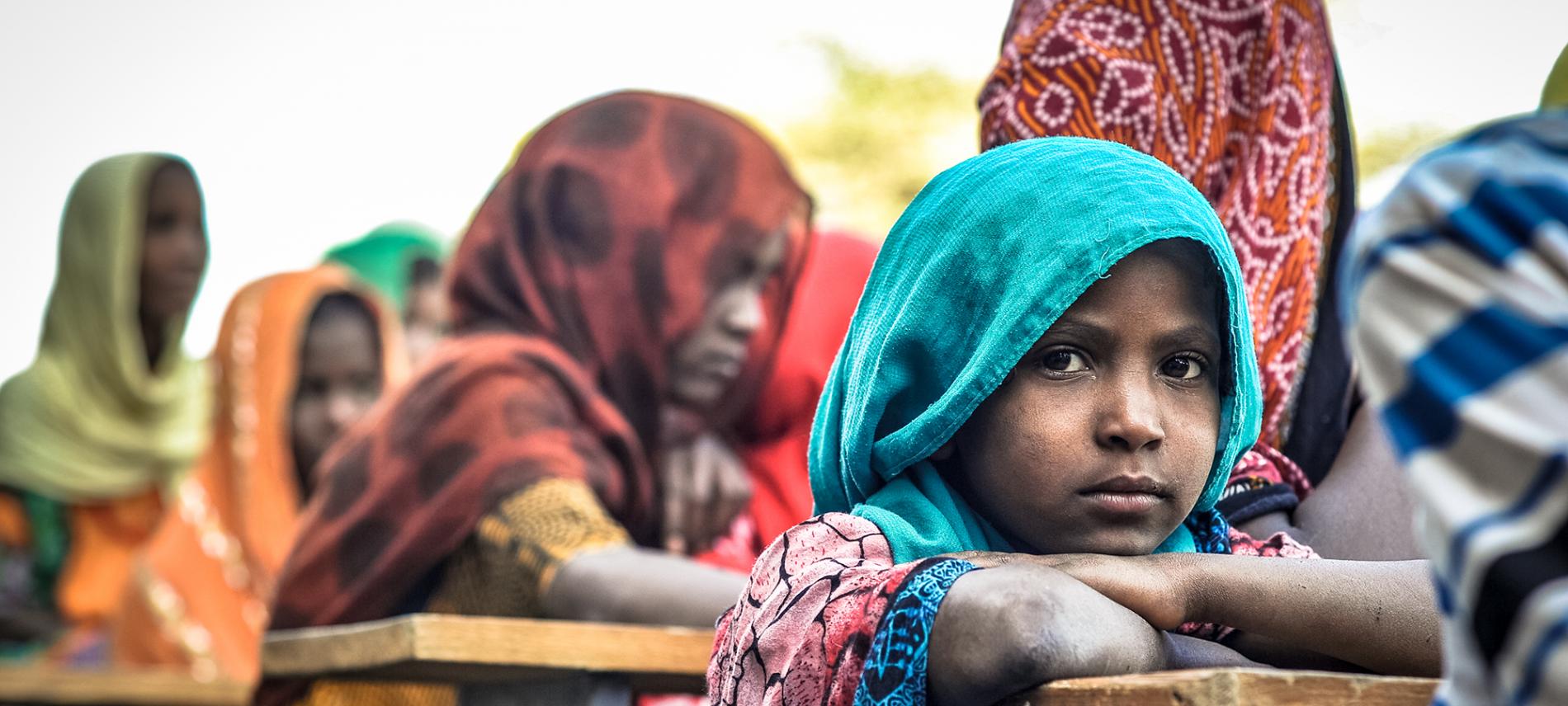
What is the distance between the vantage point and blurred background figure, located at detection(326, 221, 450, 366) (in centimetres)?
995

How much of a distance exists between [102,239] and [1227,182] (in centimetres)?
595

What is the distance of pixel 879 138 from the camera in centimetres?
1933

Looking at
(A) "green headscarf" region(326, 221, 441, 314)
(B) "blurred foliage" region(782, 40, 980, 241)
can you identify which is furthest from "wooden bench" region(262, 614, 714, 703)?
(B) "blurred foliage" region(782, 40, 980, 241)

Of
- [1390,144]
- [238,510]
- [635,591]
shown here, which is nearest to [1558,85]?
[635,591]

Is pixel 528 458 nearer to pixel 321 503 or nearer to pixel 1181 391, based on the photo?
pixel 321 503

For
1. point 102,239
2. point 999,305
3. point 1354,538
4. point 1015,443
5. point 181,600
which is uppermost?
point 999,305

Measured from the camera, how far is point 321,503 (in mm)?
4148

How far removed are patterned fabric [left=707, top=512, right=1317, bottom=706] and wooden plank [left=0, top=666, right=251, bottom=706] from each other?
3.77 metres

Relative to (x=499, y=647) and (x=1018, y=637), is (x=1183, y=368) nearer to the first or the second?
(x=1018, y=637)

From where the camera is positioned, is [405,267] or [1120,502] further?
[405,267]

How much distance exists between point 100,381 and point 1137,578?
7.03 meters

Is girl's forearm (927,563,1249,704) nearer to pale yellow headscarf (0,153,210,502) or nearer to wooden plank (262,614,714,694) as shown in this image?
wooden plank (262,614,714,694)

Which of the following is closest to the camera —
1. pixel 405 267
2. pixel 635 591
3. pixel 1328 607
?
pixel 1328 607

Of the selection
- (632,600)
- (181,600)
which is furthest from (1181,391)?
(181,600)
